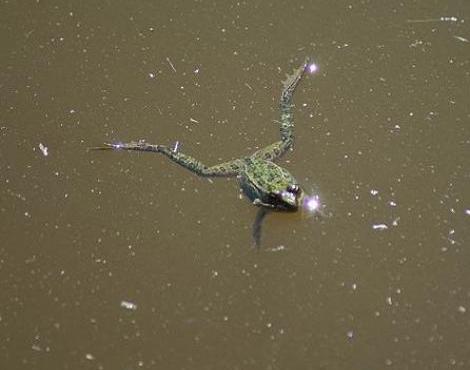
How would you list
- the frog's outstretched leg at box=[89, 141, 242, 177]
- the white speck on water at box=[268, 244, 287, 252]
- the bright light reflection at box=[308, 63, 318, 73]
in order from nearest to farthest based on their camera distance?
the white speck on water at box=[268, 244, 287, 252] → the frog's outstretched leg at box=[89, 141, 242, 177] → the bright light reflection at box=[308, 63, 318, 73]

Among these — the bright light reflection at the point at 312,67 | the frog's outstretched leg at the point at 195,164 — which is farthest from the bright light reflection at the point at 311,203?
the bright light reflection at the point at 312,67

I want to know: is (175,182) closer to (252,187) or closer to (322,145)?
(252,187)

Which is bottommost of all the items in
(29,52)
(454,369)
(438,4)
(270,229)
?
(454,369)

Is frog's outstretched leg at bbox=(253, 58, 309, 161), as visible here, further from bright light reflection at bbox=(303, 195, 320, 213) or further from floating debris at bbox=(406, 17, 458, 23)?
floating debris at bbox=(406, 17, 458, 23)

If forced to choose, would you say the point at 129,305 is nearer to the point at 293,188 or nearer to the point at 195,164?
the point at 195,164

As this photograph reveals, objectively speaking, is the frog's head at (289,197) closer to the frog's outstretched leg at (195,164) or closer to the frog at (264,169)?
the frog at (264,169)

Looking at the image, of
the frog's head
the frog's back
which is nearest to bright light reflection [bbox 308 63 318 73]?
the frog's back

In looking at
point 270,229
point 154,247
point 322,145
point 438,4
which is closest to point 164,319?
point 154,247

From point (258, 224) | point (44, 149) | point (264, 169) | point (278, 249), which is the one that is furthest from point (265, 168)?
point (44, 149)

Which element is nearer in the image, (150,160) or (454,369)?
(454,369)
